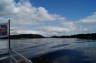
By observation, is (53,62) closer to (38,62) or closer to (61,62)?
(61,62)

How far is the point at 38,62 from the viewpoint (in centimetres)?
1789

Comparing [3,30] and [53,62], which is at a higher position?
[3,30]

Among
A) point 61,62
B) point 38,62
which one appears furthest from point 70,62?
point 38,62

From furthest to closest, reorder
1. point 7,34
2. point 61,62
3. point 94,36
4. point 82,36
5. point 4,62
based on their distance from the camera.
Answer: point 82,36 < point 94,36 < point 61,62 < point 4,62 < point 7,34

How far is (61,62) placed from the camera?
1938 centimetres

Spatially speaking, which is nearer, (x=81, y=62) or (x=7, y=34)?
(x=7, y=34)

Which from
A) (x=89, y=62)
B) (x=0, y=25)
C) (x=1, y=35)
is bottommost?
(x=89, y=62)

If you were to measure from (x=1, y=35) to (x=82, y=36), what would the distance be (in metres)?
151

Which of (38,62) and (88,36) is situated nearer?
(38,62)

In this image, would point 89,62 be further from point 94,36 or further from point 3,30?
point 94,36

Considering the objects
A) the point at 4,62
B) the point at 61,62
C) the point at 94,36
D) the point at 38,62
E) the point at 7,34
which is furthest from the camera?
the point at 94,36

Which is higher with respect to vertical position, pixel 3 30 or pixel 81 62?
pixel 3 30

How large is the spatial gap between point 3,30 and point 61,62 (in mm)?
11609

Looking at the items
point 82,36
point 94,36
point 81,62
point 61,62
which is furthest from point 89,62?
point 82,36
